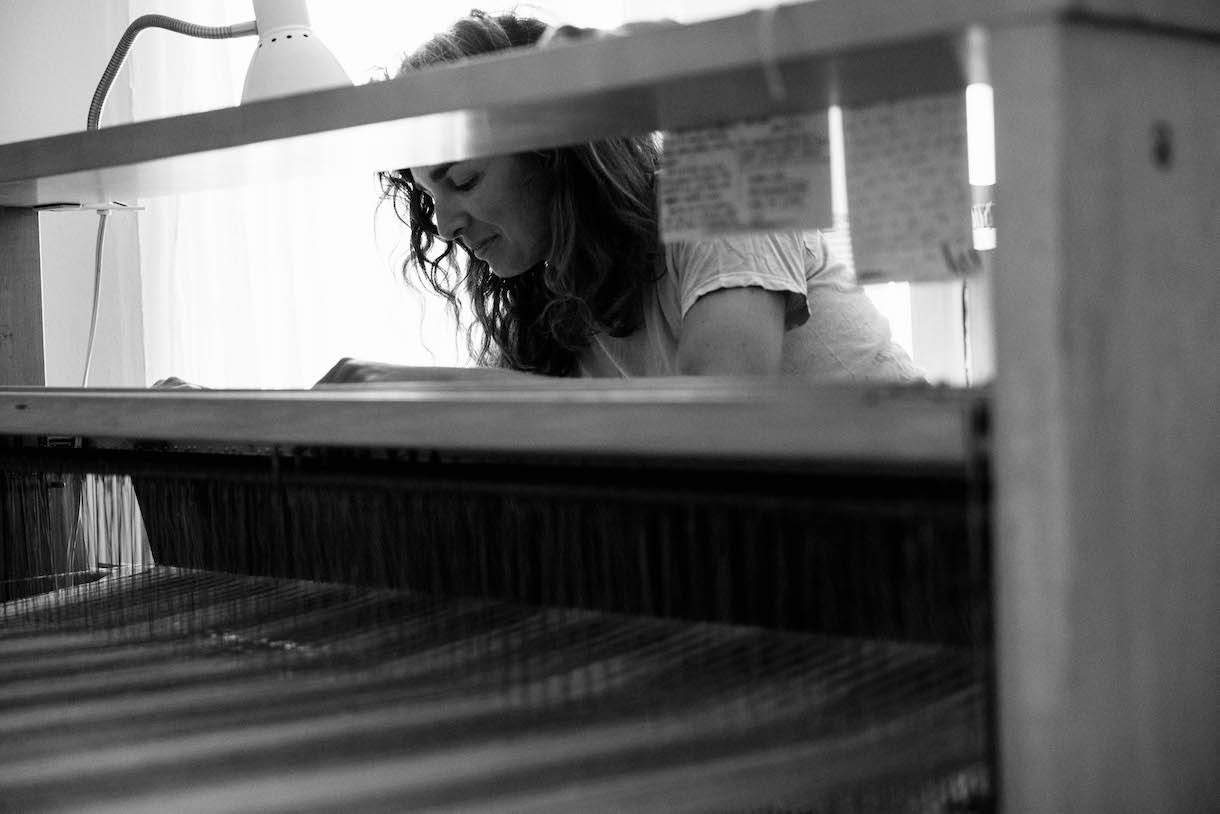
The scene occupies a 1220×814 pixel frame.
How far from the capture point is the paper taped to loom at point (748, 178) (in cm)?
83

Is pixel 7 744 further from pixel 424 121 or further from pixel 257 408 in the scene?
pixel 424 121

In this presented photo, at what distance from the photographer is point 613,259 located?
66.2 inches

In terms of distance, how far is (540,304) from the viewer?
187cm

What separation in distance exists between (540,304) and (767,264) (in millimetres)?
461

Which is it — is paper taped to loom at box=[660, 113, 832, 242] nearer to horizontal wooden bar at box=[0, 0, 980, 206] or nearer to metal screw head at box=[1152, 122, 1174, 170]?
horizontal wooden bar at box=[0, 0, 980, 206]

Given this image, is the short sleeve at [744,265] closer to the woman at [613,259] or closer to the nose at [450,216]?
the woman at [613,259]

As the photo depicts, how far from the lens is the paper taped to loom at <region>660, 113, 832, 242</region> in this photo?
0.83 m

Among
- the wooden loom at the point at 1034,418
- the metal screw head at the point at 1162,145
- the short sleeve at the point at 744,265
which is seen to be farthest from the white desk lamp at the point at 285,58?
the metal screw head at the point at 1162,145

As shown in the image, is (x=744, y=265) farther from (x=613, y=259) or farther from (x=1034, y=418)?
(x=1034, y=418)

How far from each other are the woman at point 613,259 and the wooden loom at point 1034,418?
2.35 ft

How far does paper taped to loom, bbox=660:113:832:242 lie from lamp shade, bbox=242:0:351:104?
689mm

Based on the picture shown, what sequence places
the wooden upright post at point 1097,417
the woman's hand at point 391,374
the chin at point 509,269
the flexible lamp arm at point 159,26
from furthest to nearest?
the chin at point 509,269 < the flexible lamp arm at point 159,26 < the woman's hand at point 391,374 < the wooden upright post at point 1097,417

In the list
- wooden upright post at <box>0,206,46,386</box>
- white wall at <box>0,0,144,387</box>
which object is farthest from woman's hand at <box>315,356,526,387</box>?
white wall at <box>0,0,144,387</box>

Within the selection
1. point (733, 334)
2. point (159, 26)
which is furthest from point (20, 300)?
point (733, 334)
